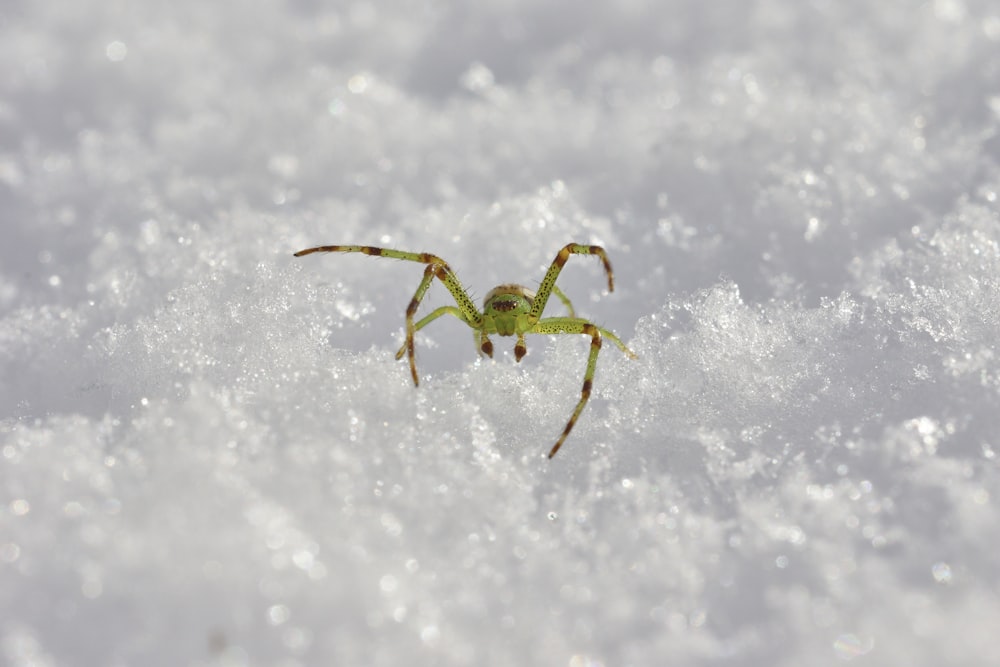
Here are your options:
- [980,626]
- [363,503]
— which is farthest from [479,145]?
[980,626]

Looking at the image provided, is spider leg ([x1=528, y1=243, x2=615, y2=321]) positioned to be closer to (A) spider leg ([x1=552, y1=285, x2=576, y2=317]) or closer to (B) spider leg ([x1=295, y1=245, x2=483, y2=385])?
(A) spider leg ([x1=552, y1=285, x2=576, y2=317])

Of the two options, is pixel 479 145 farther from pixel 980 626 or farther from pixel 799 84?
pixel 980 626

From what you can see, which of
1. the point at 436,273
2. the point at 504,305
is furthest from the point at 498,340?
the point at 436,273

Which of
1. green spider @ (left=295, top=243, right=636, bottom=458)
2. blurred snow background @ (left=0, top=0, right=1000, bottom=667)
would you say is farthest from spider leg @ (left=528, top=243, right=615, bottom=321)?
blurred snow background @ (left=0, top=0, right=1000, bottom=667)

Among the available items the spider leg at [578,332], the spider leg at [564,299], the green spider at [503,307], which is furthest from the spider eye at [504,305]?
the spider leg at [564,299]

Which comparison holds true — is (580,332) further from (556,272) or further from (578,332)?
(556,272)
